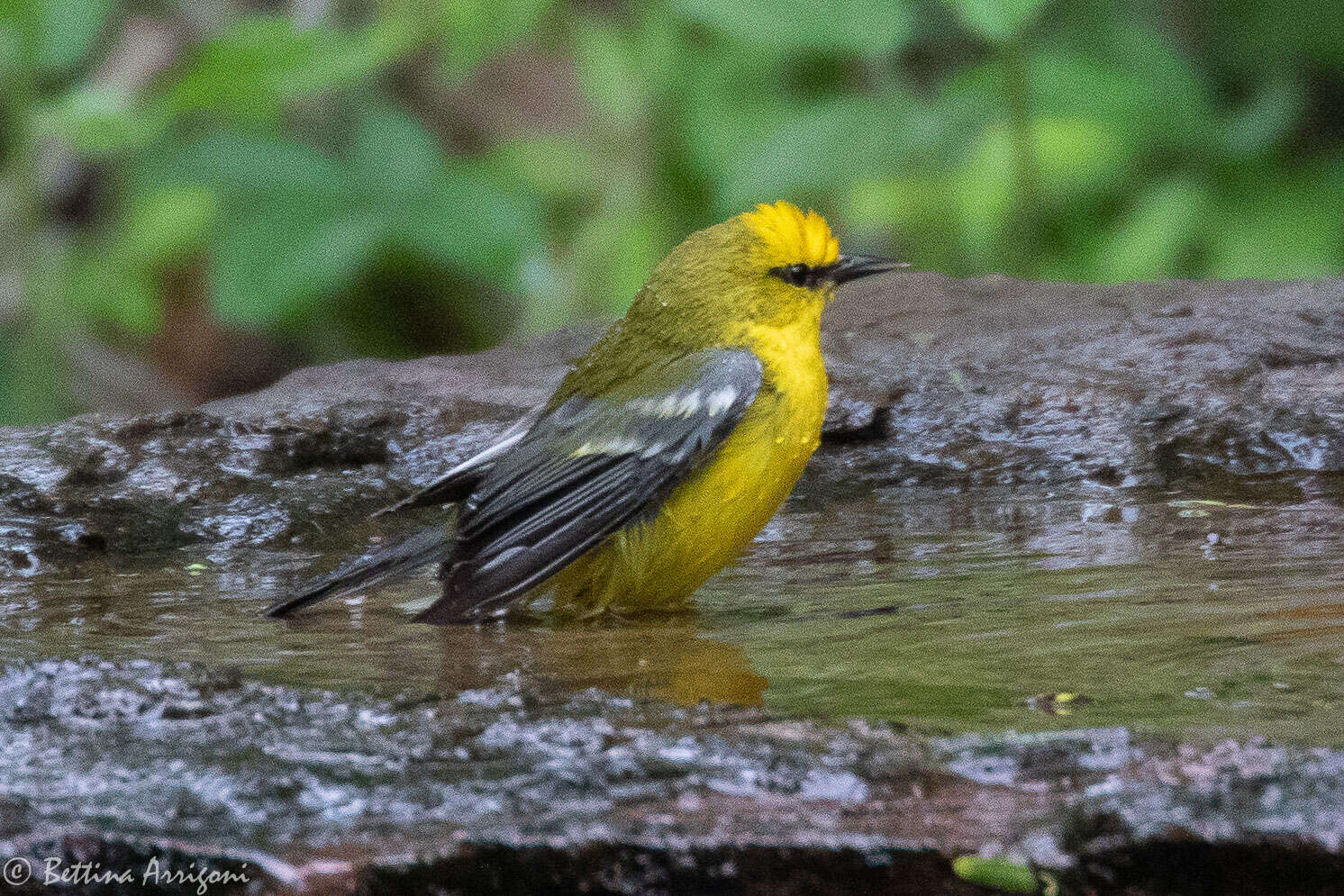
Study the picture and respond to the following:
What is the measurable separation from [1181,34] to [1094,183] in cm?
164

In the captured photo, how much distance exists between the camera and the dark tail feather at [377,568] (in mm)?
3287

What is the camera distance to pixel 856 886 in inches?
74.5

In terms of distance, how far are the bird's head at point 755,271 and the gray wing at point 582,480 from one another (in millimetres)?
181

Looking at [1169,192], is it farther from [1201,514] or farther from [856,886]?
[856,886]

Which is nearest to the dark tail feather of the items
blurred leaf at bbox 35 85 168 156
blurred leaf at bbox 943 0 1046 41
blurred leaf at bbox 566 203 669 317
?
blurred leaf at bbox 943 0 1046 41

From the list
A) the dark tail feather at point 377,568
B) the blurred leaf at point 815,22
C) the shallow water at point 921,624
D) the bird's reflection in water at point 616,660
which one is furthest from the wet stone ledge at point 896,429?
the blurred leaf at point 815,22

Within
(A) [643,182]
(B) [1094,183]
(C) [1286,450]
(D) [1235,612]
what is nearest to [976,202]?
(B) [1094,183]

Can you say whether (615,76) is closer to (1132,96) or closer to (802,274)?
(1132,96)

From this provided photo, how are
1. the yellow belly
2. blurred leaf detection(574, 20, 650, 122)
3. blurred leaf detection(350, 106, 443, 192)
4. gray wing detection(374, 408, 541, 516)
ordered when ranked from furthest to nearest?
blurred leaf detection(574, 20, 650, 122), blurred leaf detection(350, 106, 443, 192), gray wing detection(374, 408, 541, 516), the yellow belly

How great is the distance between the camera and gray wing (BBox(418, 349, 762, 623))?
10.9ft

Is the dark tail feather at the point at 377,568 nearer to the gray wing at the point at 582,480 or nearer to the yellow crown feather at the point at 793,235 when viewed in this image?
the gray wing at the point at 582,480

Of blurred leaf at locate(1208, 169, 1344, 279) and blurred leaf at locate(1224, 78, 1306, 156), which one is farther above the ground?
blurred leaf at locate(1224, 78, 1306, 156)

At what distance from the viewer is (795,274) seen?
3811 millimetres

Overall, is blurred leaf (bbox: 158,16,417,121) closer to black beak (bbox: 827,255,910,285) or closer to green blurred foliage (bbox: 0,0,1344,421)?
green blurred foliage (bbox: 0,0,1344,421)
